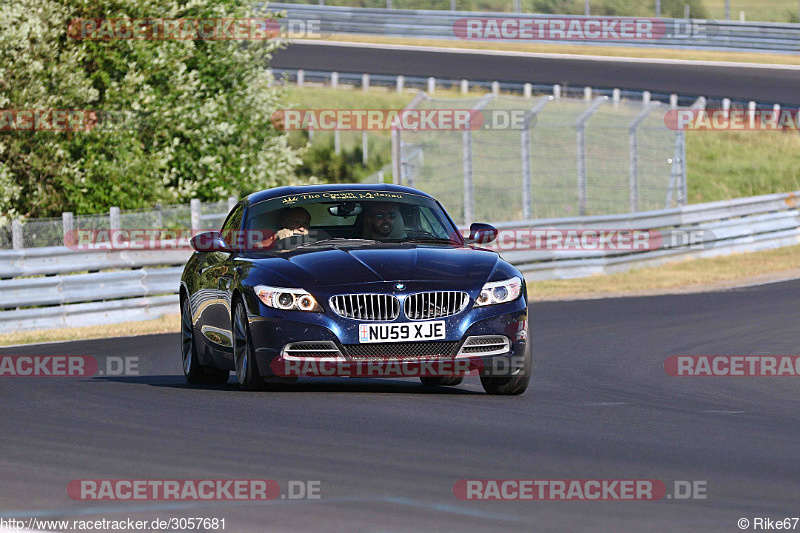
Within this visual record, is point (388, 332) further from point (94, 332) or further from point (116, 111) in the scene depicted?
point (116, 111)

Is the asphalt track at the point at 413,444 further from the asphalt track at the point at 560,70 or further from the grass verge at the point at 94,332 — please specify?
the asphalt track at the point at 560,70

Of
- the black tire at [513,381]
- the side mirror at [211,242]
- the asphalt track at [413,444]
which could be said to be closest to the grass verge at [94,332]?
the asphalt track at [413,444]

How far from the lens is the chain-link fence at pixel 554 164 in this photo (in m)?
25.5

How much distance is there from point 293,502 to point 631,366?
721cm

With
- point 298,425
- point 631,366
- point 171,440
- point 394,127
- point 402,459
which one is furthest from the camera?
point 394,127

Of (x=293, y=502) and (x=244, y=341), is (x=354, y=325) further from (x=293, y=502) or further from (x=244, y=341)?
(x=293, y=502)

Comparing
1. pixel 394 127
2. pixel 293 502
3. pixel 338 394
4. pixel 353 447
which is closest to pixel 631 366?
pixel 338 394

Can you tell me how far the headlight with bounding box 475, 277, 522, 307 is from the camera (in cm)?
959

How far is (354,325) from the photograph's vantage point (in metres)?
9.38

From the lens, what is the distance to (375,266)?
966 centimetres

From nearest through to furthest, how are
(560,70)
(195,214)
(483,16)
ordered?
(195,214) < (560,70) < (483,16)

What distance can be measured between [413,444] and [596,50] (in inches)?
1741

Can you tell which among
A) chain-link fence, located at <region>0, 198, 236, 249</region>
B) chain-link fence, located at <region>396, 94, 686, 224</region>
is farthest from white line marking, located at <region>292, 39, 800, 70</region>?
chain-link fence, located at <region>0, 198, 236, 249</region>

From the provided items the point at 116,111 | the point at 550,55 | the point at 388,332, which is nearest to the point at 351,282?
the point at 388,332
